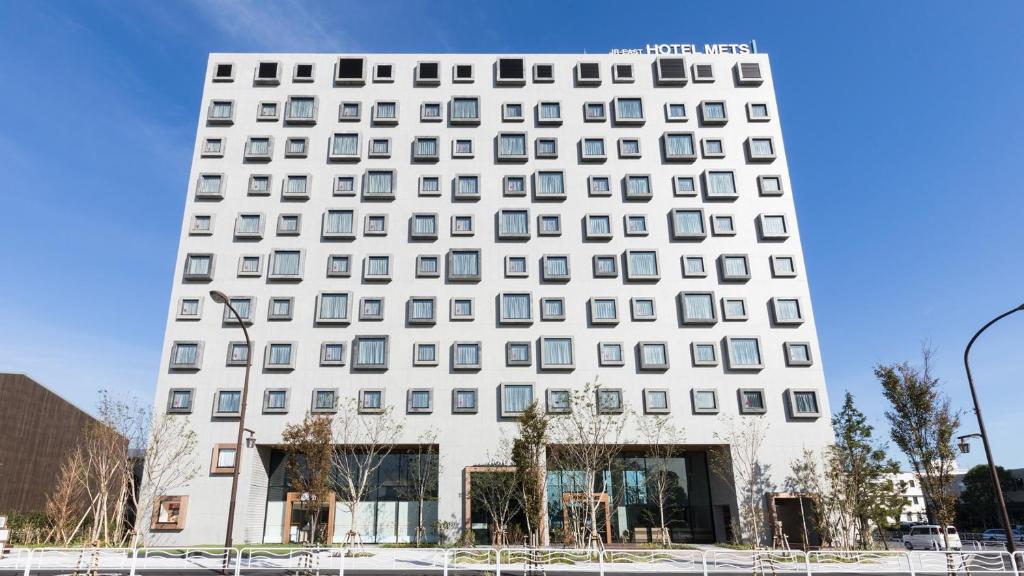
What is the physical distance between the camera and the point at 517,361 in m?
40.0

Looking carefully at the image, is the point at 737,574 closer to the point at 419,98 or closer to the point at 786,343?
the point at 786,343

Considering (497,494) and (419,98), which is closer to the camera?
(497,494)

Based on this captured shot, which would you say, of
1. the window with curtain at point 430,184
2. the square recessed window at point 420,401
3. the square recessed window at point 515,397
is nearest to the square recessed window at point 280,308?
the square recessed window at point 420,401

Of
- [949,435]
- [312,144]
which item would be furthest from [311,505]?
[949,435]

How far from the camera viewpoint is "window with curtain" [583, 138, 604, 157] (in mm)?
45312

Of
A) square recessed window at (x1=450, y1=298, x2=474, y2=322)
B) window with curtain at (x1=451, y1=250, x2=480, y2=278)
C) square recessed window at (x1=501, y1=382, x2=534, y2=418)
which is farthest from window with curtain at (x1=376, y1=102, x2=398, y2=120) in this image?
square recessed window at (x1=501, y1=382, x2=534, y2=418)

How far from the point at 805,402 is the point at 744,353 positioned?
4706 mm

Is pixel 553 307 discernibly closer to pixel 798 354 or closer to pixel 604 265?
pixel 604 265

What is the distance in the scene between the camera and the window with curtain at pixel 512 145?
149 feet

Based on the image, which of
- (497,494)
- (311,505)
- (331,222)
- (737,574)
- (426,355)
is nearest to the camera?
(737,574)

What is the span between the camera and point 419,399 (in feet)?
128

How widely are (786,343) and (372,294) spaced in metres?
27.3

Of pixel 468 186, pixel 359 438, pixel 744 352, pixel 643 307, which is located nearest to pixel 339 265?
pixel 468 186

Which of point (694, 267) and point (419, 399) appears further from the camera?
point (694, 267)
